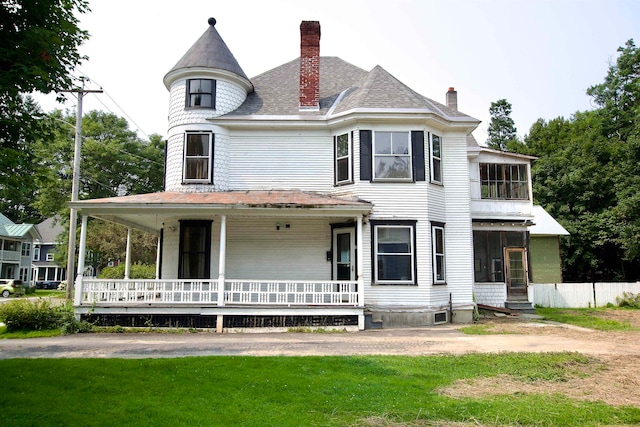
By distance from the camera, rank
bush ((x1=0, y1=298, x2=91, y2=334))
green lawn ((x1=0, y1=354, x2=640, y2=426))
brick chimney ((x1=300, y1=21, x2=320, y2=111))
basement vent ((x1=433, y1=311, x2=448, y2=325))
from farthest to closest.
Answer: brick chimney ((x1=300, y1=21, x2=320, y2=111)) → basement vent ((x1=433, y1=311, x2=448, y2=325)) → bush ((x1=0, y1=298, x2=91, y2=334)) → green lawn ((x1=0, y1=354, x2=640, y2=426))

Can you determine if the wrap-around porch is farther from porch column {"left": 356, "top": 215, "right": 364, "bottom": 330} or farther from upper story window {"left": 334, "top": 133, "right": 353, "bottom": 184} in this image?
upper story window {"left": 334, "top": 133, "right": 353, "bottom": 184}

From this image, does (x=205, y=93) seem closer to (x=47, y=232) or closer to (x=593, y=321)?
(x=593, y=321)

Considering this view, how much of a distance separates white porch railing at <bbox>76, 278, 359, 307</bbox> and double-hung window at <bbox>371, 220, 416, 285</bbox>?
1120 millimetres

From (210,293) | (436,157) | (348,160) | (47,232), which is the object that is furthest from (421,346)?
(47,232)

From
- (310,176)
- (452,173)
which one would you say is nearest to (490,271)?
(452,173)

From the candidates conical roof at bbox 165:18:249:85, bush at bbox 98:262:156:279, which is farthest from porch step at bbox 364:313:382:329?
bush at bbox 98:262:156:279

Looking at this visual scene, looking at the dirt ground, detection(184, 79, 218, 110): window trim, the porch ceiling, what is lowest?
the dirt ground

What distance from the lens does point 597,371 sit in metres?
8.06

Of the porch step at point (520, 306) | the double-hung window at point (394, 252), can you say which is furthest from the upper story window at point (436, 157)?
the porch step at point (520, 306)

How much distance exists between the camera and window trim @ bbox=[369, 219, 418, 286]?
14.3 metres

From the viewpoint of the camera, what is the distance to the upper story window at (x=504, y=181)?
19.1m

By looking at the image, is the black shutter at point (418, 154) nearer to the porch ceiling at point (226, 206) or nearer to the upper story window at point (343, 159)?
the upper story window at point (343, 159)

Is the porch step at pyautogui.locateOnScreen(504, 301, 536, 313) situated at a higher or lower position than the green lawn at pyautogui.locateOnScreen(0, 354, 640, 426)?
higher

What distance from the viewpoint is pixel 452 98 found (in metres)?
19.7
